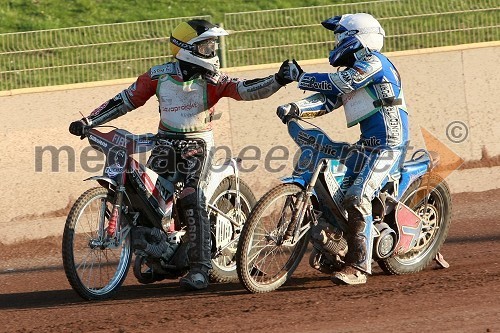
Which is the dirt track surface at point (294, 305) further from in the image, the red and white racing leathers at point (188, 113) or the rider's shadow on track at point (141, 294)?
the red and white racing leathers at point (188, 113)

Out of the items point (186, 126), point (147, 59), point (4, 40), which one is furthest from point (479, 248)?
point (4, 40)

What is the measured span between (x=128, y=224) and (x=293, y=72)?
1868 millimetres

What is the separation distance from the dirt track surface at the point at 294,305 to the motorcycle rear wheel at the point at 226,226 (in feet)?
0.72

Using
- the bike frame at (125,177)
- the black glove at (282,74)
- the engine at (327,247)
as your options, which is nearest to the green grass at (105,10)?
the bike frame at (125,177)

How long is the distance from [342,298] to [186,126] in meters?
2.10

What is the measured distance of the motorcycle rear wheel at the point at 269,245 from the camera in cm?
714

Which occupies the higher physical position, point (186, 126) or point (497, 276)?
point (186, 126)

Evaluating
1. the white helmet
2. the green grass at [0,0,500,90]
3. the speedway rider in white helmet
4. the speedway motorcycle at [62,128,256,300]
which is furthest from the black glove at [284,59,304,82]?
the green grass at [0,0,500,90]

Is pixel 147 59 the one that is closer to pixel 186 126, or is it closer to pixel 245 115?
pixel 245 115

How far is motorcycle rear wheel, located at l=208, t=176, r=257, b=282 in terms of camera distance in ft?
27.1

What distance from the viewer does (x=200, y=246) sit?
7.82 metres

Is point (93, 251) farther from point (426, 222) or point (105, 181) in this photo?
point (426, 222)

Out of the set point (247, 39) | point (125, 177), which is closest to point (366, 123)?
point (125, 177)

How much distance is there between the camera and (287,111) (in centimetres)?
753
